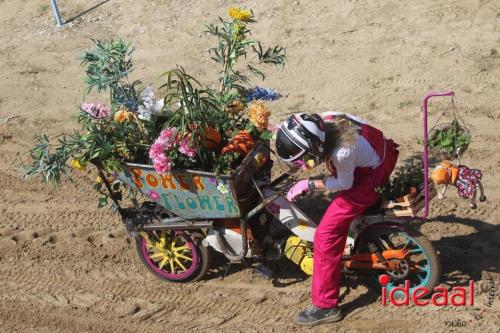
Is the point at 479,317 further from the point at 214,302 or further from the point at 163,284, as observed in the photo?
the point at 163,284

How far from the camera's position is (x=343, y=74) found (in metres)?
8.70

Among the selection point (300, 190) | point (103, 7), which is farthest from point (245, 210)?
point (103, 7)

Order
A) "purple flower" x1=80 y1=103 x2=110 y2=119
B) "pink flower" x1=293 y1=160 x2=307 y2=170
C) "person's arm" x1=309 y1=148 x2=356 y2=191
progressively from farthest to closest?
"purple flower" x1=80 y1=103 x2=110 y2=119 < "pink flower" x1=293 y1=160 x2=307 y2=170 < "person's arm" x1=309 y1=148 x2=356 y2=191

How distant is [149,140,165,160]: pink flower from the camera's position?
4.82 metres

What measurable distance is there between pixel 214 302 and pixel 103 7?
7.04 meters

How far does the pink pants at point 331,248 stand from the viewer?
4.90 meters

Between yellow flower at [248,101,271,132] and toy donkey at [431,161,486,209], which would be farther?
yellow flower at [248,101,271,132]

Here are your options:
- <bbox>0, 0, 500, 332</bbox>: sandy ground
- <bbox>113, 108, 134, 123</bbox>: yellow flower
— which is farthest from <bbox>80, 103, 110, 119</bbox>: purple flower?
<bbox>0, 0, 500, 332</bbox>: sandy ground

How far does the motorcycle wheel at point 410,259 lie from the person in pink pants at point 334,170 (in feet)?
1.10

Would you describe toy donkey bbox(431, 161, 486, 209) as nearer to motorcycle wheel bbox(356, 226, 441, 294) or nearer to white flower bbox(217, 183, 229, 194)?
motorcycle wheel bbox(356, 226, 441, 294)

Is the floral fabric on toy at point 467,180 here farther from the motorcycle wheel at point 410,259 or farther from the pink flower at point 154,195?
the pink flower at point 154,195

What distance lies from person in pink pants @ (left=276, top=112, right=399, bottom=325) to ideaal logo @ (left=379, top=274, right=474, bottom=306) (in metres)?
0.49

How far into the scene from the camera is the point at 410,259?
5.28 meters

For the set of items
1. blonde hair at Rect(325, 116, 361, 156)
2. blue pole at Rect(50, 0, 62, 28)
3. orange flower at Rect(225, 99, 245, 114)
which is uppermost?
blue pole at Rect(50, 0, 62, 28)
